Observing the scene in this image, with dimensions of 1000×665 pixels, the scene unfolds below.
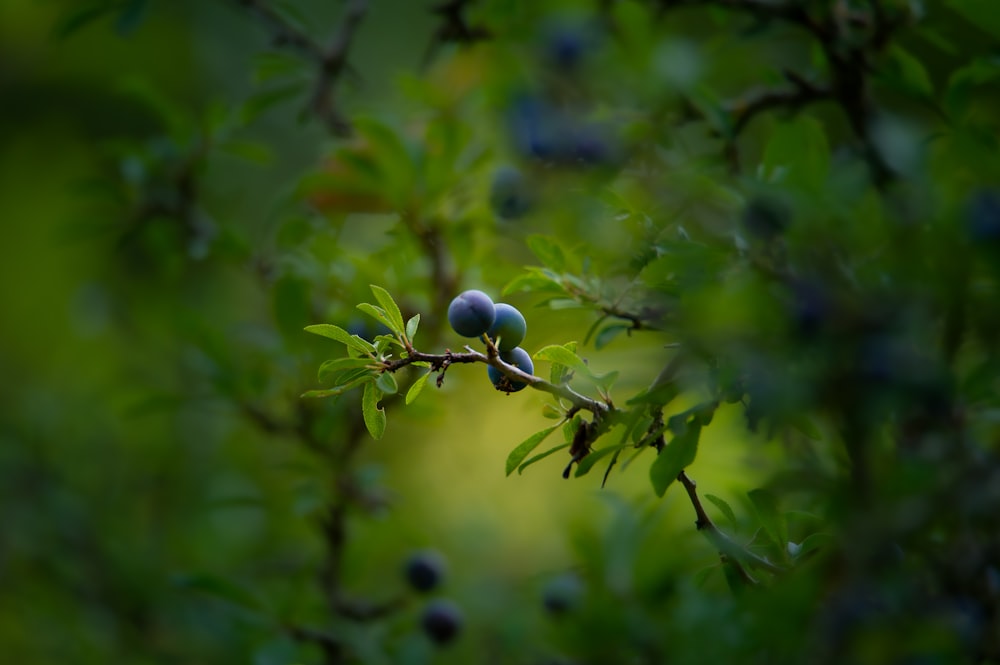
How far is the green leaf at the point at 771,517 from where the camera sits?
56 centimetres

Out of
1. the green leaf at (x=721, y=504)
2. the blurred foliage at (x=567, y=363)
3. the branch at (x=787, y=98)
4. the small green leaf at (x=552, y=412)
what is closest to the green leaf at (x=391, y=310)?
the blurred foliage at (x=567, y=363)

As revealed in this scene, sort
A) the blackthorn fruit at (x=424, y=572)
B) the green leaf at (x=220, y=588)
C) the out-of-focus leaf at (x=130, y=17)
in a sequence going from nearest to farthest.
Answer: the green leaf at (x=220, y=588) → the out-of-focus leaf at (x=130, y=17) → the blackthorn fruit at (x=424, y=572)

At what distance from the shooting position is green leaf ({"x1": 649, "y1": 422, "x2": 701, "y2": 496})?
513 mm

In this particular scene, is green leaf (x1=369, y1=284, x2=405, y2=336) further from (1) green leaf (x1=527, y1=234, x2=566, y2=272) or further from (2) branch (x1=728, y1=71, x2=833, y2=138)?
(2) branch (x1=728, y1=71, x2=833, y2=138)

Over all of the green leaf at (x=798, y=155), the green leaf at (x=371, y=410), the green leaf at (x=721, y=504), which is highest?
the green leaf at (x=798, y=155)

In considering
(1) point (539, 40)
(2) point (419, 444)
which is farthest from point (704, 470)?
(2) point (419, 444)

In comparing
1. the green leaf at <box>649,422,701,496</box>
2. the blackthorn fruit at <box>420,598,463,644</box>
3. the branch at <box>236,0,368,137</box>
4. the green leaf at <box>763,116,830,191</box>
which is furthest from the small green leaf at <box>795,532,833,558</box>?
the branch at <box>236,0,368,137</box>

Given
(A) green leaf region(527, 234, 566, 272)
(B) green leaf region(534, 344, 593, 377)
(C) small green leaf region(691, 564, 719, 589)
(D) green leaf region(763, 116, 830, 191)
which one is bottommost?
(C) small green leaf region(691, 564, 719, 589)

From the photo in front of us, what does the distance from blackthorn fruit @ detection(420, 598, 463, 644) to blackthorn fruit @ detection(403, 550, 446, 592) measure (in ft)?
0.18

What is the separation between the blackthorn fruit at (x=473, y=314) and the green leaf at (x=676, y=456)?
0.15 meters

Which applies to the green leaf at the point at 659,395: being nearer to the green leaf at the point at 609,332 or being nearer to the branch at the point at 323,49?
the green leaf at the point at 609,332

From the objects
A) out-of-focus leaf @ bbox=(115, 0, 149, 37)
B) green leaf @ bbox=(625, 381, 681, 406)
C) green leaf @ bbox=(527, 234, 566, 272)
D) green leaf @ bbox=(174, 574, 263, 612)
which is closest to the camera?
green leaf @ bbox=(625, 381, 681, 406)

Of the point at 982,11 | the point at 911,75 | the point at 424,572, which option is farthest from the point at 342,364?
the point at 424,572

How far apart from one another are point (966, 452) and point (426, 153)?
0.67 m
